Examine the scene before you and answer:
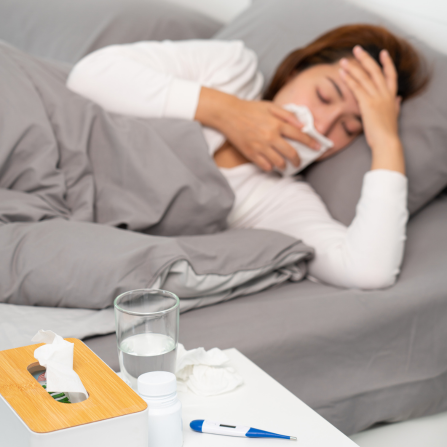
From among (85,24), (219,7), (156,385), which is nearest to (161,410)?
(156,385)

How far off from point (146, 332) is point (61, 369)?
104 mm

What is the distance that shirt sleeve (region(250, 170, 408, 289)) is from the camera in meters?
1.08

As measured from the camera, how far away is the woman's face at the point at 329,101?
132 centimetres

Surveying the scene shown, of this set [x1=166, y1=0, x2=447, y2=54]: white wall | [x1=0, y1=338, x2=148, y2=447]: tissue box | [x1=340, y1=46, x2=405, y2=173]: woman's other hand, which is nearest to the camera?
[x1=0, y1=338, x2=148, y2=447]: tissue box

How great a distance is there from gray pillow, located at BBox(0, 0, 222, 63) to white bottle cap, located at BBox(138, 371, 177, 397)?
5.43ft

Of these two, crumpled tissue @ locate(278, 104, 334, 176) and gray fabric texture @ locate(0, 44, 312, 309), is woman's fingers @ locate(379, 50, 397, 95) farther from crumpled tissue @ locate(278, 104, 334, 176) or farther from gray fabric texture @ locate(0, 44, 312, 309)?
gray fabric texture @ locate(0, 44, 312, 309)

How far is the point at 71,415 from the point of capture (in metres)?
0.44

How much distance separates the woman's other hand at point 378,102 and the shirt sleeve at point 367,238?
0.18 ft

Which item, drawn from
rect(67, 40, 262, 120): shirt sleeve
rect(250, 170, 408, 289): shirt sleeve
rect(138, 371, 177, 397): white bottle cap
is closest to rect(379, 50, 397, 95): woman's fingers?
rect(250, 170, 408, 289): shirt sleeve

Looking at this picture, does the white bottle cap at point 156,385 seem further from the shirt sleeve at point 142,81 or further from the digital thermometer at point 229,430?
the shirt sleeve at point 142,81

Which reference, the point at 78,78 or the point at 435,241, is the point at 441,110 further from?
the point at 78,78

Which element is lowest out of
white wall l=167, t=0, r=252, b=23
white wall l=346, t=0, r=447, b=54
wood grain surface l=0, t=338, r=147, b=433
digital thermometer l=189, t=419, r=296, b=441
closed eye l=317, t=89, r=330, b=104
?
digital thermometer l=189, t=419, r=296, b=441

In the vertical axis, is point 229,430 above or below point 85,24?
below

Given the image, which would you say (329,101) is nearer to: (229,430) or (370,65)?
(370,65)
